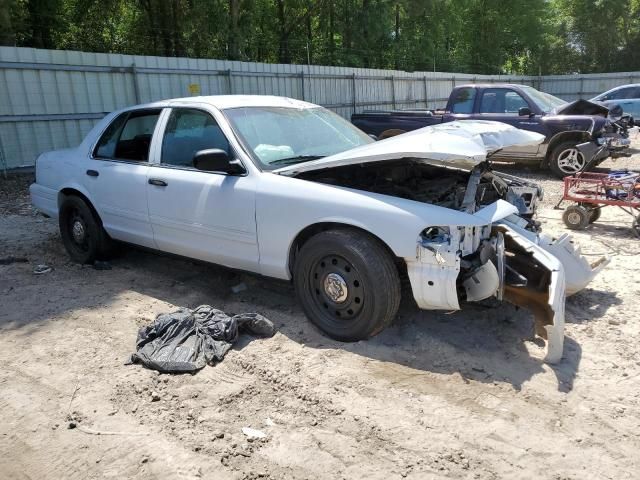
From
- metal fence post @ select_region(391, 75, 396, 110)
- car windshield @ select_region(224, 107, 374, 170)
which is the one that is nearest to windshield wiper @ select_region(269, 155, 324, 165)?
car windshield @ select_region(224, 107, 374, 170)

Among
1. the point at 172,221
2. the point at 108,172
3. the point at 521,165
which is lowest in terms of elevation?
the point at 521,165

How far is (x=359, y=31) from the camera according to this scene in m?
27.4

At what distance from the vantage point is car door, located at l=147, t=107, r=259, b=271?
167 inches

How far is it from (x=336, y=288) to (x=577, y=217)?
423cm

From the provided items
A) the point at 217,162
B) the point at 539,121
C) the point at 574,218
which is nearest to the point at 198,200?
the point at 217,162

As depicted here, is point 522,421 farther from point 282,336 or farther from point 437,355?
point 282,336

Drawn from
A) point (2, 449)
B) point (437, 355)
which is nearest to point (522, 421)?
point (437, 355)

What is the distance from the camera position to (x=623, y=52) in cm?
3472

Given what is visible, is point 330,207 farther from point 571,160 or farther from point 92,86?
point 92,86

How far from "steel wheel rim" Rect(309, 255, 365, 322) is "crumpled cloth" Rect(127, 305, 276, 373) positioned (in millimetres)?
474

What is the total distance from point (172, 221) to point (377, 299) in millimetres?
2021

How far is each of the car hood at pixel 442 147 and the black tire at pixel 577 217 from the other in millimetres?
2457

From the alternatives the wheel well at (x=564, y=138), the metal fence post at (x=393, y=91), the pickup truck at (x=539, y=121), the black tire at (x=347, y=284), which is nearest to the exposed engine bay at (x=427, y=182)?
Answer: the black tire at (x=347, y=284)

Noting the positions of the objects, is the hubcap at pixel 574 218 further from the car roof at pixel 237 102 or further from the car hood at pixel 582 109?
the car hood at pixel 582 109
